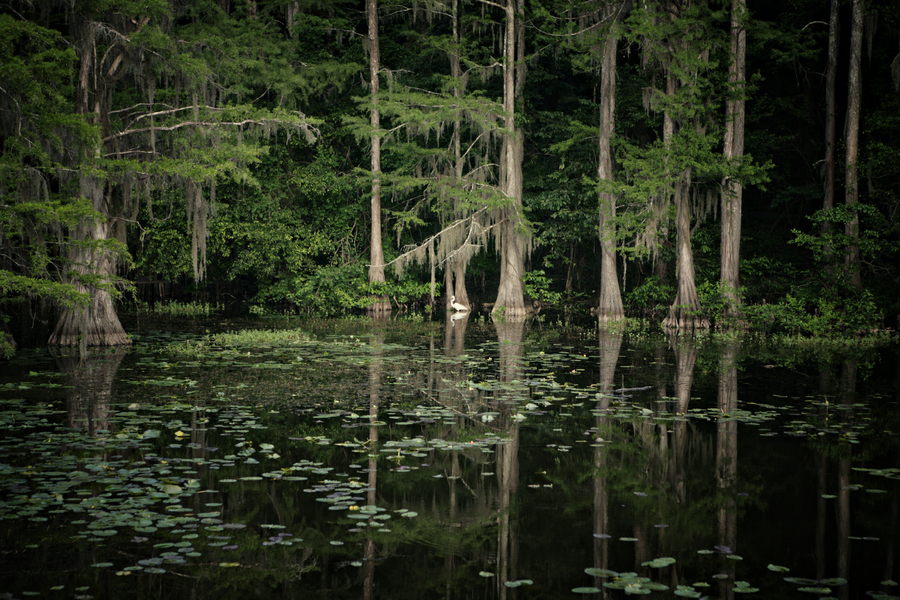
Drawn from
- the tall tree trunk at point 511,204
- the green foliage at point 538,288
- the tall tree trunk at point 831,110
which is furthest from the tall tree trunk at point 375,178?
the tall tree trunk at point 831,110

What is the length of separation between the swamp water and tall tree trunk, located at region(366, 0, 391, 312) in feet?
52.5

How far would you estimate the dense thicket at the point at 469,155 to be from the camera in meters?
15.2

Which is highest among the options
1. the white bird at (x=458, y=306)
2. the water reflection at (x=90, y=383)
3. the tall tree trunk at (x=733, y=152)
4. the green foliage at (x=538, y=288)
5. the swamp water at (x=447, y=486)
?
the tall tree trunk at (x=733, y=152)

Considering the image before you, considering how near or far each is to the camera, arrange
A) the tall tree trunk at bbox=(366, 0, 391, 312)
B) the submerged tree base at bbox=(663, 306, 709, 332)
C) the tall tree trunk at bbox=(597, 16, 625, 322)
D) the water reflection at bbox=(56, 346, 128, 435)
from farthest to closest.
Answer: the tall tree trunk at bbox=(366, 0, 391, 312), the tall tree trunk at bbox=(597, 16, 625, 322), the submerged tree base at bbox=(663, 306, 709, 332), the water reflection at bbox=(56, 346, 128, 435)

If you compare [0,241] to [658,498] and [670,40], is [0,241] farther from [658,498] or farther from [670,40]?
[670,40]

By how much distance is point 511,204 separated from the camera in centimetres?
2527

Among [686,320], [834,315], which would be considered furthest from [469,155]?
[834,315]

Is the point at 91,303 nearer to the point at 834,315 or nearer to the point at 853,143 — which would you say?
the point at 834,315

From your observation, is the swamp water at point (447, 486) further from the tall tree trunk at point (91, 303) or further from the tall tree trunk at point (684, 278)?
the tall tree trunk at point (684, 278)

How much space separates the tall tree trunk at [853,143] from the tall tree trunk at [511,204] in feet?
31.7

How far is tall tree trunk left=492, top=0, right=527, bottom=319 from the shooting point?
997 inches

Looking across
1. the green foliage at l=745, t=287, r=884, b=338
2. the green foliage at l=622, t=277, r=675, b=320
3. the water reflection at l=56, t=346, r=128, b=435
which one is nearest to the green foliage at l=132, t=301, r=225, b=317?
the water reflection at l=56, t=346, r=128, b=435

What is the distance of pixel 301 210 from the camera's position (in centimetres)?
2853

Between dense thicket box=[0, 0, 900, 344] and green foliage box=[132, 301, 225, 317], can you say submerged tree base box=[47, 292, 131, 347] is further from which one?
green foliage box=[132, 301, 225, 317]
